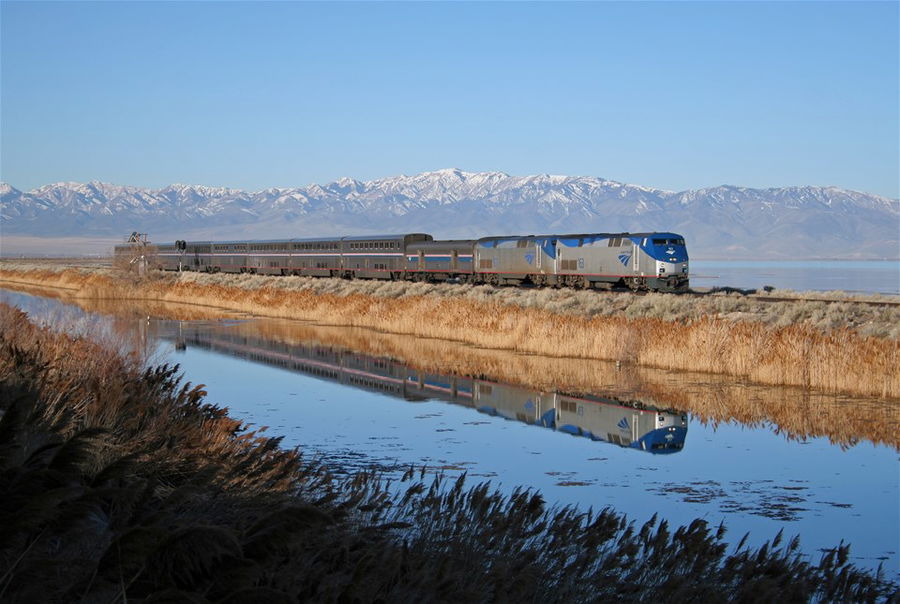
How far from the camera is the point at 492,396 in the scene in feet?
82.0

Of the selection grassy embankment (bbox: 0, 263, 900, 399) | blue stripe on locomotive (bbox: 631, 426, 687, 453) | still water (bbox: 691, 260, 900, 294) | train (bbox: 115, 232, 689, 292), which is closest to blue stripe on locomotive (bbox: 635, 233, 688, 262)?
train (bbox: 115, 232, 689, 292)

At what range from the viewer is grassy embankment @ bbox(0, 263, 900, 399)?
82.7 feet

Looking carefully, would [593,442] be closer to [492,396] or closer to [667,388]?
[492,396]

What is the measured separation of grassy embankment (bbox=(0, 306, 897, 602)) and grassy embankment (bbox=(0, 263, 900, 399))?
15.3 meters

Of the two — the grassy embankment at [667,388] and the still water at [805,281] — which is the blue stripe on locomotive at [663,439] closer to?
the grassy embankment at [667,388]

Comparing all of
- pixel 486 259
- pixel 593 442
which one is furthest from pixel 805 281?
pixel 593 442

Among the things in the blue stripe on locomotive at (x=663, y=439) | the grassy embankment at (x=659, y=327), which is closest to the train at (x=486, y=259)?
the grassy embankment at (x=659, y=327)

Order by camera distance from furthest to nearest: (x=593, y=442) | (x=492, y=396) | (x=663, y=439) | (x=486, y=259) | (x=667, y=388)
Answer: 1. (x=486, y=259)
2. (x=667, y=388)
3. (x=492, y=396)
4. (x=663, y=439)
5. (x=593, y=442)

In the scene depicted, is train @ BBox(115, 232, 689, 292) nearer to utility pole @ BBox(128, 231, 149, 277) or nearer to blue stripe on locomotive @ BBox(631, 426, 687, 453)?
utility pole @ BBox(128, 231, 149, 277)

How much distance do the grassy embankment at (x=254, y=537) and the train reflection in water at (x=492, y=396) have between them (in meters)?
8.03

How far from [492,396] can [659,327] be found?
8.32 meters

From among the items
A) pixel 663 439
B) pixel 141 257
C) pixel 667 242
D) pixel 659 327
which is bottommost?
pixel 663 439

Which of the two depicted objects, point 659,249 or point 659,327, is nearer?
point 659,327

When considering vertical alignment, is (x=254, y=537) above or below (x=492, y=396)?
above
